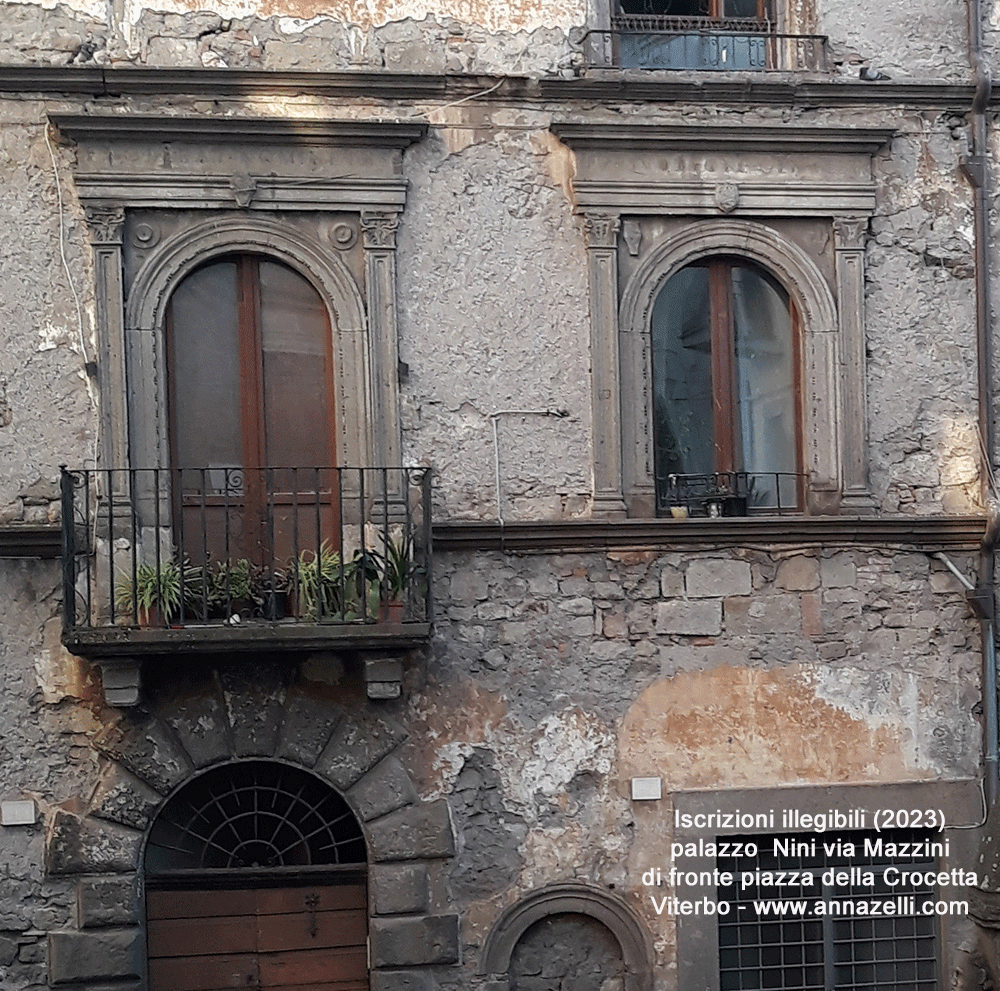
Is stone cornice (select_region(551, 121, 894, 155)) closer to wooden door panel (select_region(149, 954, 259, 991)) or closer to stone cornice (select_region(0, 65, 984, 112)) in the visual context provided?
stone cornice (select_region(0, 65, 984, 112))

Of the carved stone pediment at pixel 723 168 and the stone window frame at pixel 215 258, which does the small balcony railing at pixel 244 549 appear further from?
the carved stone pediment at pixel 723 168

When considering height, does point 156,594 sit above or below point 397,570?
below

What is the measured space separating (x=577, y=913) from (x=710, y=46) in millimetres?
5256

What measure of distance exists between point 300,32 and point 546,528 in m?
3.19

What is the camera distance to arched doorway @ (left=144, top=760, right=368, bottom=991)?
28.5ft

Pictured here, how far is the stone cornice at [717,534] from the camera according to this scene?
29.1ft

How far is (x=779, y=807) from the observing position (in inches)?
354

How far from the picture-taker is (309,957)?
345 inches

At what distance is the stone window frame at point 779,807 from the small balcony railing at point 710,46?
432 centimetres

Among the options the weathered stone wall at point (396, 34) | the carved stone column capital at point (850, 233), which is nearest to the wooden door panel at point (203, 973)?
the weathered stone wall at point (396, 34)

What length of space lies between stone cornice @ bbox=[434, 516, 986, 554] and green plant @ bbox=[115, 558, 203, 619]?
4.57ft

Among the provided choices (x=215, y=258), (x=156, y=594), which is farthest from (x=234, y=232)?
(x=156, y=594)

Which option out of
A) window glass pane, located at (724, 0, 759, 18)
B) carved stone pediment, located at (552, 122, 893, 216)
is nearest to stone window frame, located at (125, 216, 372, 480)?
carved stone pediment, located at (552, 122, 893, 216)

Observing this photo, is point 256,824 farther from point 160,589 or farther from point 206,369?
point 206,369
